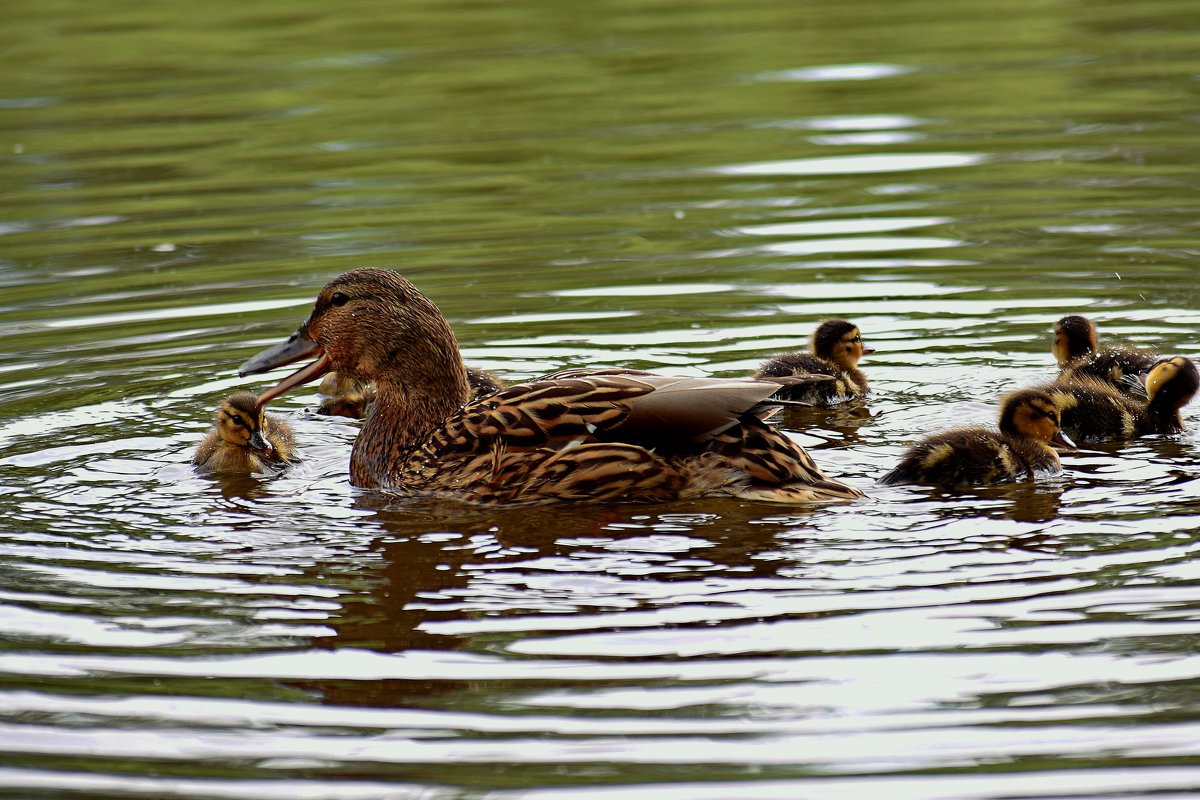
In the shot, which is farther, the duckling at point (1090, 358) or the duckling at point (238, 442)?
the duckling at point (1090, 358)

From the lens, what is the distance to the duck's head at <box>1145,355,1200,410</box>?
706 centimetres

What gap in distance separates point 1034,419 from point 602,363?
92.6 inches

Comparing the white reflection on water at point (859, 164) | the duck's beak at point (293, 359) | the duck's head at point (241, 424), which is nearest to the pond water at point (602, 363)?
the white reflection on water at point (859, 164)

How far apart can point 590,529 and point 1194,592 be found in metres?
2.06

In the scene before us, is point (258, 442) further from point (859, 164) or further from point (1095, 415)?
point (859, 164)

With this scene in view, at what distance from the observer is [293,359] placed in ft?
24.3

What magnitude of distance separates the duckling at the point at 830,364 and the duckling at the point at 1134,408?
109cm

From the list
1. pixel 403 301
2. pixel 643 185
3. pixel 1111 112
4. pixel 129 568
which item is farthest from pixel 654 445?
pixel 1111 112

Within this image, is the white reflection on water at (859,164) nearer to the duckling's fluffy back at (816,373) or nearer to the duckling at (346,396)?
the duckling's fluffy back at (816,373)

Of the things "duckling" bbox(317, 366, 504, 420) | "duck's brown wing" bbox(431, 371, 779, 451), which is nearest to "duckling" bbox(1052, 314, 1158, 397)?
"duck's brown wing" bbox(431, 371, 779, 451)

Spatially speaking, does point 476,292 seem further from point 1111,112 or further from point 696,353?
point 1111,112

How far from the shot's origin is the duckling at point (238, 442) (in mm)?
7148

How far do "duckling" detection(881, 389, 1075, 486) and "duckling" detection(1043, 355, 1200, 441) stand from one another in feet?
1.18

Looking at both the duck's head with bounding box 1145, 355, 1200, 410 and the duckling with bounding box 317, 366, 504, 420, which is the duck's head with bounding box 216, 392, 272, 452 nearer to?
the duckling with bounding box 317, 366, 504, 420
